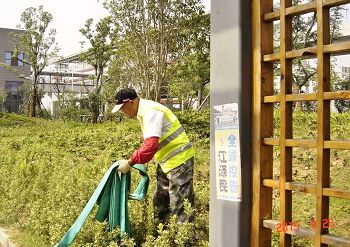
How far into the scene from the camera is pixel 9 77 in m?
48.8

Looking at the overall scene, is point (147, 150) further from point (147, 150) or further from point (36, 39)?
point (36, 39)

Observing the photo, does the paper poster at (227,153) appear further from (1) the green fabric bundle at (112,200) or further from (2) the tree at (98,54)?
(2) the tree at (98,54)

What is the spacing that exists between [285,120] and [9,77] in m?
49.4

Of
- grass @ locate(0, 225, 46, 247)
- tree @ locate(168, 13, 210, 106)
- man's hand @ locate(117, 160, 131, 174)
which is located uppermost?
tree @ locate(168, 13, 210, 106)

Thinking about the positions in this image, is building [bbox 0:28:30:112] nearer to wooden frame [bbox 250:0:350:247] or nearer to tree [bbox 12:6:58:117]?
tree [bbox 12:6:58:117]

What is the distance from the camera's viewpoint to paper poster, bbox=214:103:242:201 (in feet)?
10.2

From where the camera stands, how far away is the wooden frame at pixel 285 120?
257 centimetres

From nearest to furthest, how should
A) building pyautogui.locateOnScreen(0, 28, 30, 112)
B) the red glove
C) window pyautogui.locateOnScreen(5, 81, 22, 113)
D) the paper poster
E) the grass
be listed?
1. the paper poster
2. the red glove
3. the grass
4. building pyautogui.locateOnScreen(0, 28, 30, 112)
5. window pyautogui.locateOnScreen(5, 81, 22, 113)

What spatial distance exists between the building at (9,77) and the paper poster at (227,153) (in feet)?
145

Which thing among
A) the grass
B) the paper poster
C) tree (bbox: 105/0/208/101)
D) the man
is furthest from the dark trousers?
tree (bbox: 105/0/208/101)

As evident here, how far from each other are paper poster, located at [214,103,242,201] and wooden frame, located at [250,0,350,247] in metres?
0.11

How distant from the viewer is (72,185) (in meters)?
5.79

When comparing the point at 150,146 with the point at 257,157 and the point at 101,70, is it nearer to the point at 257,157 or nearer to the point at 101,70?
the point at 257,157

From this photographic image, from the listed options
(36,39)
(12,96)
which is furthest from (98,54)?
(12,96)
